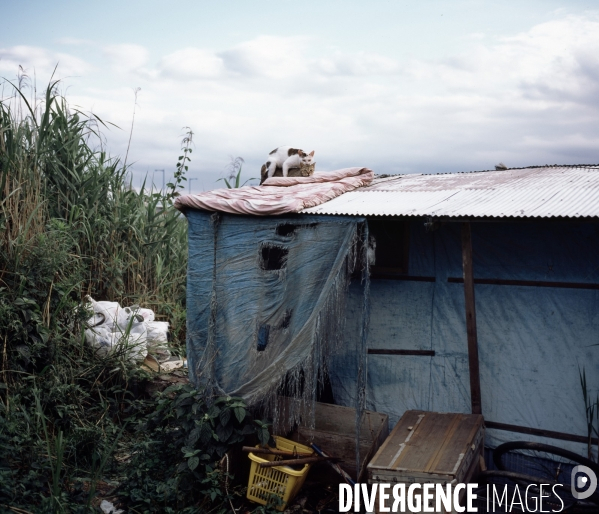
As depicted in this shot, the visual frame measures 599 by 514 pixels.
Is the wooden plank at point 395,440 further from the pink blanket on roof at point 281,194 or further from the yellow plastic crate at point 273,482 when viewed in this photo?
the pink blanket on roof at point 281,194

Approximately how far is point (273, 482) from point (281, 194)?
2.24 meters

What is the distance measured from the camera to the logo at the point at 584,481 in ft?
13.2

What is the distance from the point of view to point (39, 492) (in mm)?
3998

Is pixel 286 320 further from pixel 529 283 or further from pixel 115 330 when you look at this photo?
pixel 115 330

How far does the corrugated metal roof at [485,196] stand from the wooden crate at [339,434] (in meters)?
1.61

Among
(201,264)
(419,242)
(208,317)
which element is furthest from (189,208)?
(419,242)

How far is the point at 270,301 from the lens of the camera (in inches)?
176

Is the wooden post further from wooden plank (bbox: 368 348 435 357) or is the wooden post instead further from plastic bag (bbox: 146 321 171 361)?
plastic bag (bbox: 146 321 171 361)

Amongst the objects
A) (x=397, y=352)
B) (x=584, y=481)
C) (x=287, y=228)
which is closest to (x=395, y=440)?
(x=397, y=352)

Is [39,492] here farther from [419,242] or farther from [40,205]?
[419,242]

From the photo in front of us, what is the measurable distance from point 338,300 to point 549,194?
176 cm

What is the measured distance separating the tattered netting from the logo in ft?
5.18

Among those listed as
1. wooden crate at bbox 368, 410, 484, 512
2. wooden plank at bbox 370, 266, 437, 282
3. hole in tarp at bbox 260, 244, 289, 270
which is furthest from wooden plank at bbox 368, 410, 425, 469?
hole in tarp at bbox 260, 244, 289, 270

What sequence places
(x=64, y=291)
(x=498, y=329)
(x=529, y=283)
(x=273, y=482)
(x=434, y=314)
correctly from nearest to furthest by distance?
(x=273, y=482) < (x=529, y=283) < (x=498, y=329) < (x=434, y=314) < (x=64, y=291)
